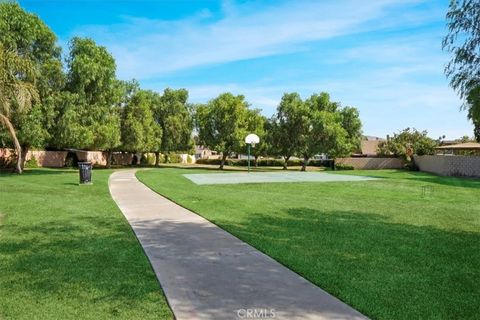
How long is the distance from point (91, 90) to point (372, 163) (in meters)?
34.8

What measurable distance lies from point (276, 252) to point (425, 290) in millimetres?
2512

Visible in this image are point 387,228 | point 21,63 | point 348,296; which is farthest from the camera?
point 21,63

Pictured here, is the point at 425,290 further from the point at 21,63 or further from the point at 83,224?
the point at 21,63

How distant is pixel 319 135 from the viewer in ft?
150

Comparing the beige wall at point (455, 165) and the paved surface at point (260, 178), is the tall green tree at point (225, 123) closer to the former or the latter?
the paved surface at point (260, 178)

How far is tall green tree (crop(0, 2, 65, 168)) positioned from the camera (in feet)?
82.7

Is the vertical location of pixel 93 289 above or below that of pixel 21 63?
below

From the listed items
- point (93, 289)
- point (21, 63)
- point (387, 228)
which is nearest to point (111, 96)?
point (21, 63)

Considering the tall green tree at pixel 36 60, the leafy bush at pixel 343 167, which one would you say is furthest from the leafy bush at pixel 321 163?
the tall green tree at pixel 36 60

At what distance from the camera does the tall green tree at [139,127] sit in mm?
41875

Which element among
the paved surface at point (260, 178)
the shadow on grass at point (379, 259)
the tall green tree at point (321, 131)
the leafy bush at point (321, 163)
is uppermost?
the tall green tree at point (321, 131)

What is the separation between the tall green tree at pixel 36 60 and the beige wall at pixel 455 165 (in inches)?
1189

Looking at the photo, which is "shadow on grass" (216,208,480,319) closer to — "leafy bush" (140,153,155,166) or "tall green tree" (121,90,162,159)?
"tall green tree" (121,90,162,159)

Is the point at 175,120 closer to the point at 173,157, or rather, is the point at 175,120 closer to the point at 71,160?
the point at 71,160
